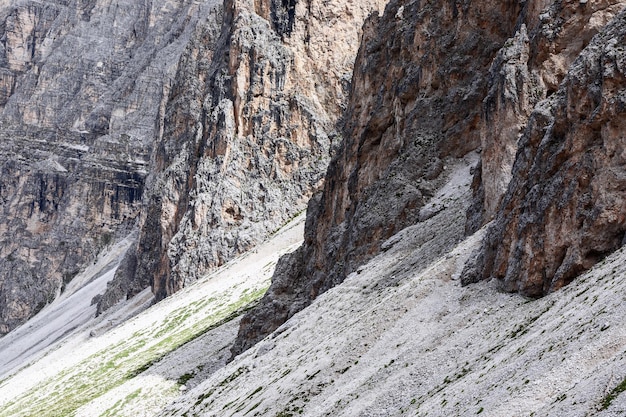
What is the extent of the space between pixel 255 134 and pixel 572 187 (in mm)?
88278

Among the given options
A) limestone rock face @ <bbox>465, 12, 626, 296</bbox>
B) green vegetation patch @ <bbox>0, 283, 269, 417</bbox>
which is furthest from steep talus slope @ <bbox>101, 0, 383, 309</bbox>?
limestone rock face @ <bbox>465, 12, 626, 296</bbox>

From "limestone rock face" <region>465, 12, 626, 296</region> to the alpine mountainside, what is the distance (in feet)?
0.18

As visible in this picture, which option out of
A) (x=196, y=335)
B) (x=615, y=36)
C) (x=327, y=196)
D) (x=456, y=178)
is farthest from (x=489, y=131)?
(x=196, y=335)

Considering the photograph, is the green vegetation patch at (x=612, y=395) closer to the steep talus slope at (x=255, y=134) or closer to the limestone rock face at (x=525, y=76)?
the limestone rock face at (x=525, y=76)

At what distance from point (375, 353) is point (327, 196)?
35483mm

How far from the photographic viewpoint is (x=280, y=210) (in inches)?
4619

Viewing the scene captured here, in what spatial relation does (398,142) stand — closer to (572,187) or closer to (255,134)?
(572,187)

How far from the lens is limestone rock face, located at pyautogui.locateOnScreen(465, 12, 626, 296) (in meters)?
32.4

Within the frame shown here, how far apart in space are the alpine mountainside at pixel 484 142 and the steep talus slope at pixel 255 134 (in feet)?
133

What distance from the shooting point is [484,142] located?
159 feet

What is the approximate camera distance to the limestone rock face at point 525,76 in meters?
44.5

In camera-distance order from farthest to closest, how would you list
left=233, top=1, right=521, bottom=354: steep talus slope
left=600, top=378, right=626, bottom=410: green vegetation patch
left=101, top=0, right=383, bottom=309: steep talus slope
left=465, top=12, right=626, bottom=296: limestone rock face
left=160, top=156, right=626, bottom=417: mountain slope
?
1. left=101, top=0, right=383, bottom=309: steep talus slope
2. left=233, top=1, right=521, bottom=354: steep talus slope
3. left=465, top=12, right=626, bottom=296: limestone rock face
4. left=160, top=156, right=626, bottom=417: mountain slope
5. left=600, top=378, right=626, bottom=410: green vegetation patch

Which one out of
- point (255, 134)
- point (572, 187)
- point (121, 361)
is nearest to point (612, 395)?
point (572, 187)

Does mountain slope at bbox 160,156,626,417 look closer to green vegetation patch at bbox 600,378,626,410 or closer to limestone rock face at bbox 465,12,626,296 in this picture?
green vegetation patch at bbox 600,378,626,410
